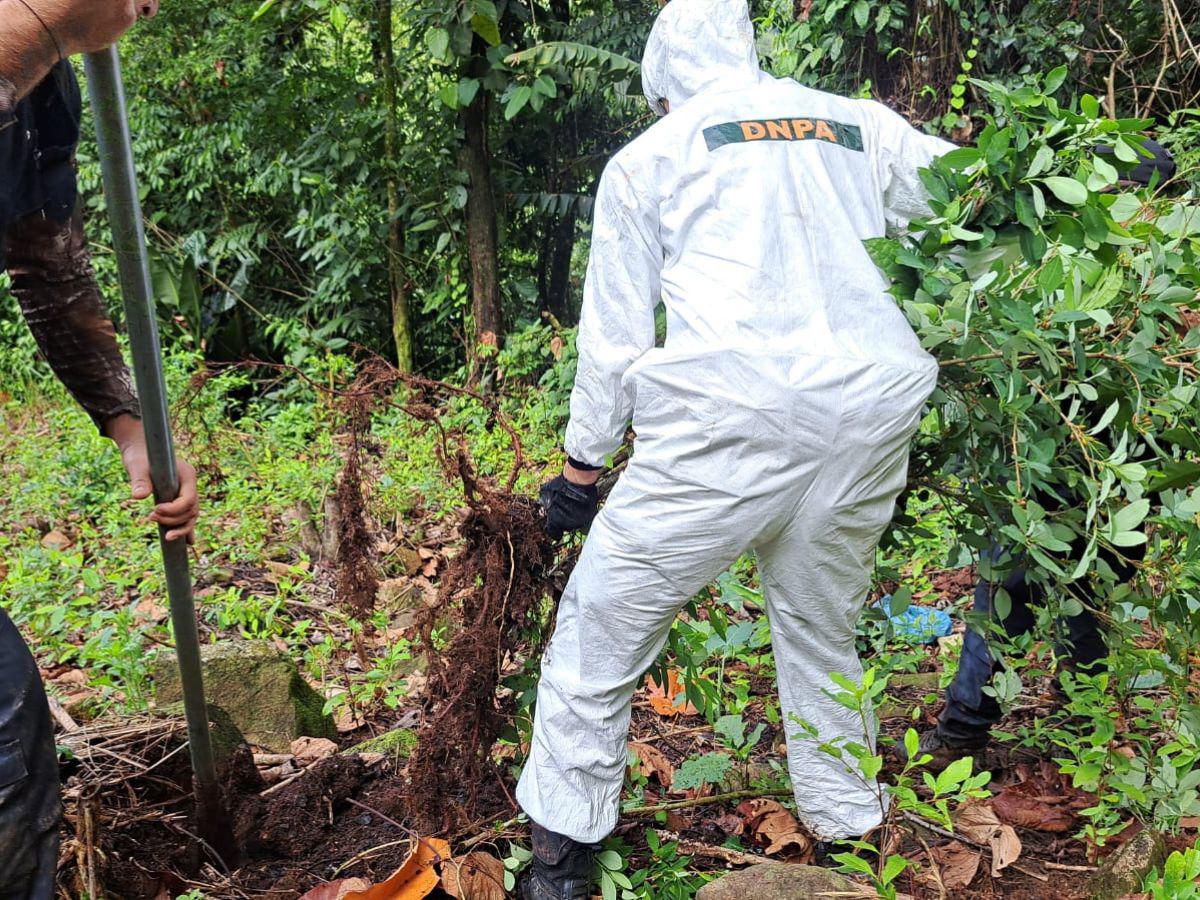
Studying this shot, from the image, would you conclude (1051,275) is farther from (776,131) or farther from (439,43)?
(439,43)

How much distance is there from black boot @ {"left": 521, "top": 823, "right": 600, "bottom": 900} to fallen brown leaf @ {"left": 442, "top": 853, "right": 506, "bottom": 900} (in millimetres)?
87

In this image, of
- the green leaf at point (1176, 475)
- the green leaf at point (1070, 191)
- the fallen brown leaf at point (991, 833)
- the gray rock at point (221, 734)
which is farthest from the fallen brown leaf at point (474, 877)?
the green leaf at point (1070, 191)

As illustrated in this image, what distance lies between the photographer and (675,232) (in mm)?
2273

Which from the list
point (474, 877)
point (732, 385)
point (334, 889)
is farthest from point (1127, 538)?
point (334, 889)

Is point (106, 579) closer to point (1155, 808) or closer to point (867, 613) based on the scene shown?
point (867, 613)

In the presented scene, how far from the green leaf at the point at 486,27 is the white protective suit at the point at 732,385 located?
3.22 metres

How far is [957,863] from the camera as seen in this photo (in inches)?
102

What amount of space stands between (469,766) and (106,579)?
2.22m

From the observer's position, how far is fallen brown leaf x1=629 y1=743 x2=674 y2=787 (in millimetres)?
2908

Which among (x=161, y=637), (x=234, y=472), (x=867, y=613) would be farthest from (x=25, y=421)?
(x=867, y=613)

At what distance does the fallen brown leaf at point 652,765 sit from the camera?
9.54 feet

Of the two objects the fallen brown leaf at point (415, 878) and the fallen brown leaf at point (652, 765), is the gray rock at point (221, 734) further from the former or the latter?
the fallen brown leaf at point (652, 765)

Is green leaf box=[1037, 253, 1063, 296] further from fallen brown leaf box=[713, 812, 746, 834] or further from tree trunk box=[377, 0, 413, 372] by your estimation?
tree trunk box=[377, 0, 413, 372]

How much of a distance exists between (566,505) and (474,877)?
34.9 inches
